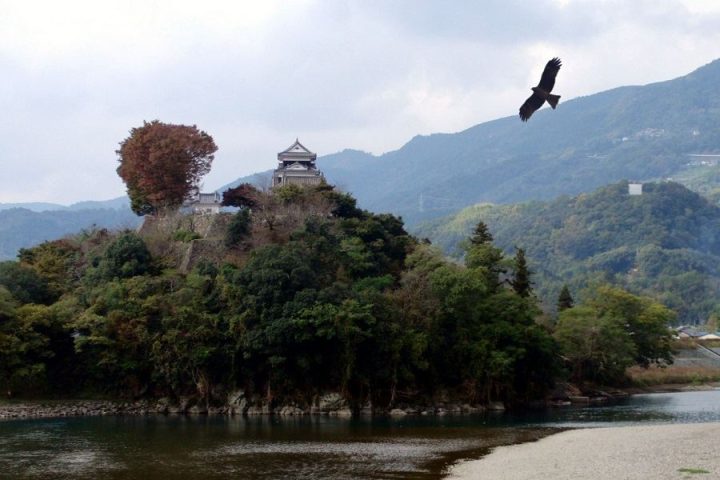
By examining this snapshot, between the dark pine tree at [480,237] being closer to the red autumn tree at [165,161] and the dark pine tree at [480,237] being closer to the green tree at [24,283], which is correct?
the red autumn tree at [165,161]

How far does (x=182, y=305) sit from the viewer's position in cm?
5028

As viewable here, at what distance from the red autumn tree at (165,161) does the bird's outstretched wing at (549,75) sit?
1779 inches

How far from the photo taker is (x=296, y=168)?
6950cm

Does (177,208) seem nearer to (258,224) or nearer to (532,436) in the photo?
(258,224)

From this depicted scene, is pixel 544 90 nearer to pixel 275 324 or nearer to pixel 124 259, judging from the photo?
pixel 275 324

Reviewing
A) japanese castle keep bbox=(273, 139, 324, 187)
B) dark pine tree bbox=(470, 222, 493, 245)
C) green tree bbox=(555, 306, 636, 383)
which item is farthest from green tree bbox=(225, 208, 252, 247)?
green tree bbox=(555, 306, 636, 383)

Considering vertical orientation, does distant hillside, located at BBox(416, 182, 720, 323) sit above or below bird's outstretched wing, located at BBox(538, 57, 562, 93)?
above

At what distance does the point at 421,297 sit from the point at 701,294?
99.5 metres

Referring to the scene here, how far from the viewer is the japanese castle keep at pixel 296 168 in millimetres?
68938

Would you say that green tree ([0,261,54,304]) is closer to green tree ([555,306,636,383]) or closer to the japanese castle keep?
the japanese castle keep

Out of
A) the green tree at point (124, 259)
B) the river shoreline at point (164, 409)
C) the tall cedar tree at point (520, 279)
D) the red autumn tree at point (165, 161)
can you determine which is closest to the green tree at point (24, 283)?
the green tree at point (124, 259)

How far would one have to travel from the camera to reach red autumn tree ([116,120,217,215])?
6034cm

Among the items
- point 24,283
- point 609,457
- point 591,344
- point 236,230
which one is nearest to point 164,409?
point 24,283

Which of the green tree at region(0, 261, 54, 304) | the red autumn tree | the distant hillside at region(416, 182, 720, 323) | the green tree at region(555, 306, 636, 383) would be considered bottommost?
the green tree at region(555, 306, 636, 383)
